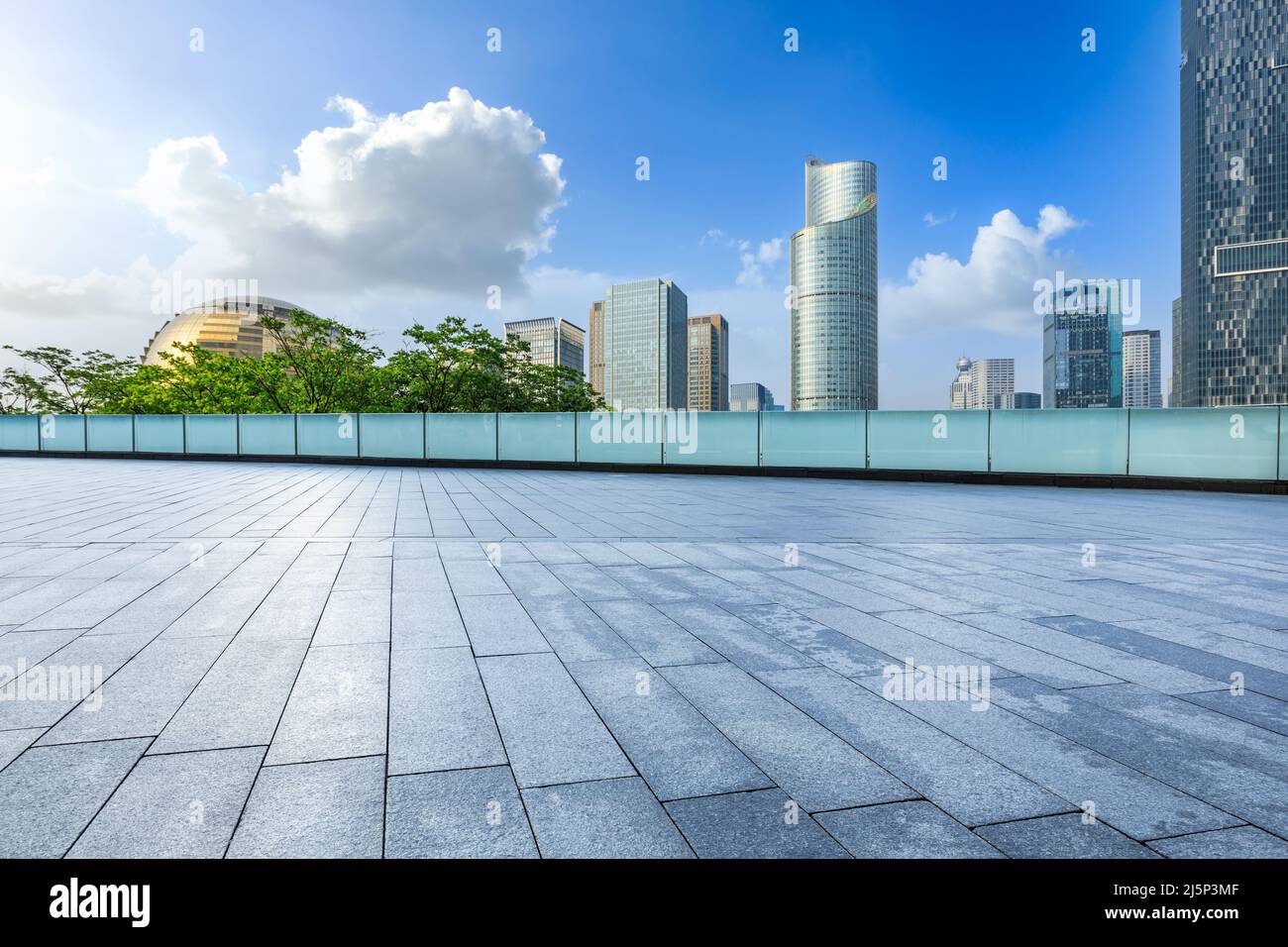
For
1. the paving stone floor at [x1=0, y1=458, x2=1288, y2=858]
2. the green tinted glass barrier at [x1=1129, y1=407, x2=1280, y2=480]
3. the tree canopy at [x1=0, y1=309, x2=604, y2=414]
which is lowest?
the paving stone floor at [x1=0, y1=458, x2=1288, y2=858]

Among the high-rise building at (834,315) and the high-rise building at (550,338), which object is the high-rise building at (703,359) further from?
the high-rise building at (550,338)

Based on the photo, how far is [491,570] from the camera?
19.9 feet

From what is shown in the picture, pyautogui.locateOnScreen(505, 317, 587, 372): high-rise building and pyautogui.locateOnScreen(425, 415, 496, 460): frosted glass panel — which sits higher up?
pyautogui.locateOnScreen(505, 317, 587, 372): high-rise building

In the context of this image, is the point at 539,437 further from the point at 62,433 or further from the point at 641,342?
the point at 641,342

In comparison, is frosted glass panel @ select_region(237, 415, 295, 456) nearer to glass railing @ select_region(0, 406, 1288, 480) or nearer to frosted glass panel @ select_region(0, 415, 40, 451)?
glass railing @ select_region(0, 406, 1288, 480)

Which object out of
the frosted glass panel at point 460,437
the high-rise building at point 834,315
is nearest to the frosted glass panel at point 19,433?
the frosted glass panel at point 460,437

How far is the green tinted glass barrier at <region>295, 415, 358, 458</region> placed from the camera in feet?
76.0

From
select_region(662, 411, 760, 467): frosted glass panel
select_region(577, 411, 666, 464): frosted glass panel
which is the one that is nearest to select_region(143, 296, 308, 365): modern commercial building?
select_region(577, 411, 666, 464): frosted glass panel

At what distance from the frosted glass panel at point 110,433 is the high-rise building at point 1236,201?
496 ft

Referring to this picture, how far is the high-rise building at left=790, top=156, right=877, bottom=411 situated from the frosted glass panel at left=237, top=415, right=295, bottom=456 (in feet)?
413

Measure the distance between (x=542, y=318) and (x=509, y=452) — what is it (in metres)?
88.5

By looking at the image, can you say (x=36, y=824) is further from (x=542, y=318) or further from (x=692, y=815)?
(x=542, y=318)
